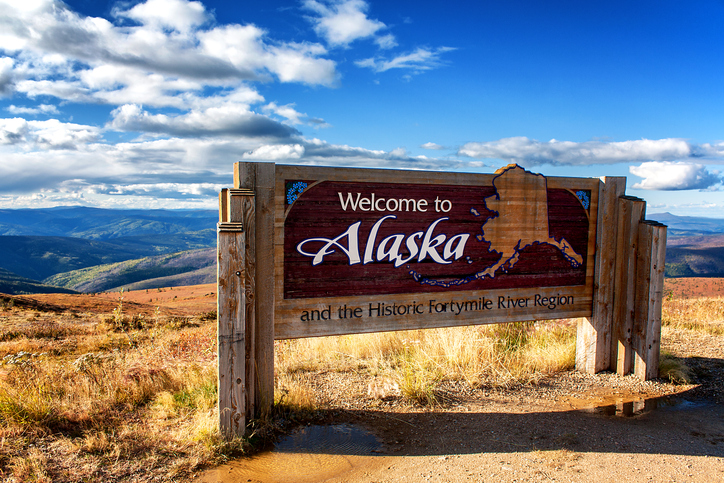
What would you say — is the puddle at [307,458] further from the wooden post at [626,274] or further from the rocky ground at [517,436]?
the wooden post at [626,274]

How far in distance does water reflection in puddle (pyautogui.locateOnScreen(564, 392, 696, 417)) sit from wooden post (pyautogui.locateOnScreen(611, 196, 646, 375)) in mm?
680

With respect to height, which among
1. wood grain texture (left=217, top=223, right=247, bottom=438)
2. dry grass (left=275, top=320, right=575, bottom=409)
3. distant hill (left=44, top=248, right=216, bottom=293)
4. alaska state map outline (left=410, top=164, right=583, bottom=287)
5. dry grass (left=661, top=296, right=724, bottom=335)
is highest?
alaska state map outline (left=410, top=164, right=583, bottom=287)

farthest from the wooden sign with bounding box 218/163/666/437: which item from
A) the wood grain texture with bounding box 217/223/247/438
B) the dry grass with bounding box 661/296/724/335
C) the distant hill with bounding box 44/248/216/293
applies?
the distant hill with bounding box 44/248/216/293

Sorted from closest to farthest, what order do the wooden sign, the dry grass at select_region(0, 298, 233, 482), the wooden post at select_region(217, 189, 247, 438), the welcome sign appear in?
the dry grass at select_region(0, 298, 233, 482) → the wooden post at select_region(217, 189, 247, 438) → the wooden sign → the welcome sign

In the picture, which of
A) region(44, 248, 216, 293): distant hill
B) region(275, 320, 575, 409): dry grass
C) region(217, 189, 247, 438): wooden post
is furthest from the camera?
region(44, 248, 216, 293): distant hill

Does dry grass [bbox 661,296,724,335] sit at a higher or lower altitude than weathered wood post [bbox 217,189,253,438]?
lower

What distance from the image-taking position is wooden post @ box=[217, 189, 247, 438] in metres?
3.97

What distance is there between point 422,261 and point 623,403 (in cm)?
297

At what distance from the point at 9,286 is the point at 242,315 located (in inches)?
5394

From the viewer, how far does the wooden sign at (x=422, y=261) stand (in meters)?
4.32

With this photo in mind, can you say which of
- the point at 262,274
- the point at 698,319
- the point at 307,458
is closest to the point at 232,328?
the point at 262,274

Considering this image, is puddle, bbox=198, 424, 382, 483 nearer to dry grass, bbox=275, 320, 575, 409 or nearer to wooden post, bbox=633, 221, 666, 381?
dry grass, bbox=275, 320, 575, 409

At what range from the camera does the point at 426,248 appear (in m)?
5.15

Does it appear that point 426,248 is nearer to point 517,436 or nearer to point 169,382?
point 517,436
